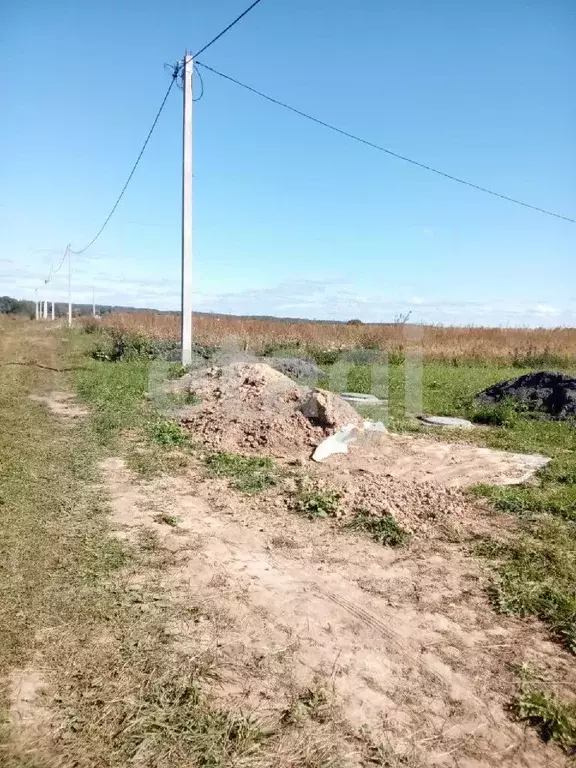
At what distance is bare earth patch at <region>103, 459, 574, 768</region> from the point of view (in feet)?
7.44

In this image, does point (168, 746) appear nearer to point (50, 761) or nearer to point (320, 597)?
point (50, 761)

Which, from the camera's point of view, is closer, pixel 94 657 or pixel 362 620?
pixel 94 657

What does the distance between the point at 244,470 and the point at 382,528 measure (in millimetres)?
1905

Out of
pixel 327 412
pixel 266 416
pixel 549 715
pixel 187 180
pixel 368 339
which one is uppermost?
pixel 187 180

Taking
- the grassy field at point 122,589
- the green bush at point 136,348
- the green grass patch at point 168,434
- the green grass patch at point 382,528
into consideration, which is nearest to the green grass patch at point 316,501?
the grassy field at point 122,589

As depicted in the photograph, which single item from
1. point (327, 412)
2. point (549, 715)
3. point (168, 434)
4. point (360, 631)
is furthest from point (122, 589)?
point (327, 412)

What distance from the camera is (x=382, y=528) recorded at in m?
4.27

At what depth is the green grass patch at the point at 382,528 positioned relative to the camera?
411 cm

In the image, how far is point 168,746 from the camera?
2051 millimetres

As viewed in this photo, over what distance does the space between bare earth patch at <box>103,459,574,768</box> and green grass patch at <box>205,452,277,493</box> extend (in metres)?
0.78

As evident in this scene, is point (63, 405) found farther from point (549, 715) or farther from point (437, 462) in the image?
point (549, 715)

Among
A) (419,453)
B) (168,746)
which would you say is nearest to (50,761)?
(168,746)

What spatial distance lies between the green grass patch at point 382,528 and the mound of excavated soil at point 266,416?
2213 millimetres

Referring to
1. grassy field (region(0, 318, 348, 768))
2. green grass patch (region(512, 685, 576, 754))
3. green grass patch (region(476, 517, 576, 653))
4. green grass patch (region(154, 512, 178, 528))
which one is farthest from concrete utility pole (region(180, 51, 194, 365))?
green grass patch (region(512, 685, 576, 754))
